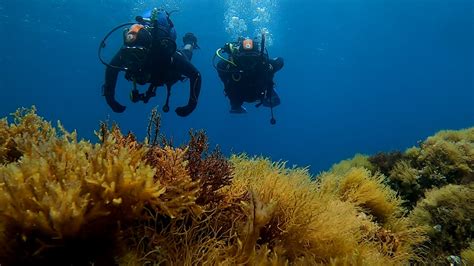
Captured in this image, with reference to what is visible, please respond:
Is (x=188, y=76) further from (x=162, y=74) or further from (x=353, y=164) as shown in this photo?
(x=353, y=164)

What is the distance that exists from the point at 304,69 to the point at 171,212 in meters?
76.7

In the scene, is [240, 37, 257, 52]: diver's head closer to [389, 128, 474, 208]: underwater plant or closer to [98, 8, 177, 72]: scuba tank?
[98, 8, 177, 72]: scuba tank

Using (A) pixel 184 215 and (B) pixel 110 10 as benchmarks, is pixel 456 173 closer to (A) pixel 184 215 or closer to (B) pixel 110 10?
(A) pixel 184 215

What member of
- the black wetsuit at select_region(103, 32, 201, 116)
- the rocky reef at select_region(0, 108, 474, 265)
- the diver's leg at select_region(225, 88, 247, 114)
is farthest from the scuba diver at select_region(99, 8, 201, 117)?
the rocky reef at select_region(0, 108, 474, 265)

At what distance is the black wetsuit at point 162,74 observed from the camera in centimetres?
762

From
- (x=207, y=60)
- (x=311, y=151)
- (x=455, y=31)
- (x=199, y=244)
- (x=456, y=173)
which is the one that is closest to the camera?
(x=199, y=244)

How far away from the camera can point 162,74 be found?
25.6 feet

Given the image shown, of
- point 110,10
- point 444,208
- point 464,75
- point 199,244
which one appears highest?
point 464,75

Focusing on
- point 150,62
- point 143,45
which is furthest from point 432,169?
point 143,45

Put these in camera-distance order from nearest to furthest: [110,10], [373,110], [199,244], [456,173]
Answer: [199,244] < [456,173] < [110,10] < [373,110]

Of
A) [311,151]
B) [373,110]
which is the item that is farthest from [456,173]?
[311,151]

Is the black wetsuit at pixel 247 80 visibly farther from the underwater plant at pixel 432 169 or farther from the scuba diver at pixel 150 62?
the underwater plant at pixel 432 169

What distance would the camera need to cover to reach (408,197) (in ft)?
18.9

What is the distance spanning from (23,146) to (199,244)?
1353mm
